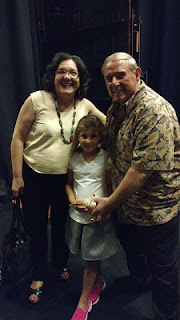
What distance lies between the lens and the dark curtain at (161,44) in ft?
8.49

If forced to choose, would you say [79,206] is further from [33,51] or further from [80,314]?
[33,51]

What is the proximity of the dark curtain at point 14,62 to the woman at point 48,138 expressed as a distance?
1.45 m

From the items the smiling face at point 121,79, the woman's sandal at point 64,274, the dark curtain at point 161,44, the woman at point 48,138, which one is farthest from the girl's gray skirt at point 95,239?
the dark curtain at point 161,44

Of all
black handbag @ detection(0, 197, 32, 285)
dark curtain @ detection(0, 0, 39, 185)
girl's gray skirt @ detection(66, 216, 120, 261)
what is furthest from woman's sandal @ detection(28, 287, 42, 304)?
dark curtain @ detection(0, 0, 39, 185)

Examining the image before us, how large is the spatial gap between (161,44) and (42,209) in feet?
6.98

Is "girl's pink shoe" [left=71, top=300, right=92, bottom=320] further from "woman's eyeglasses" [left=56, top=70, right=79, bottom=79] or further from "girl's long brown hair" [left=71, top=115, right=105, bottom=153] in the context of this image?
"woman's eyeglasses" [left=56, top=70, right=79, bottom=79]

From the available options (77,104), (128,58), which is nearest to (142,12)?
(77,104)

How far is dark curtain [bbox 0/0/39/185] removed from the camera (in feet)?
8.24

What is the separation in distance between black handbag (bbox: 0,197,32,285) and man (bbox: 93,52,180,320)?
55cm

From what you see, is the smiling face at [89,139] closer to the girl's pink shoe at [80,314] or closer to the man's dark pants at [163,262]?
the man's dark pants at [163,262]

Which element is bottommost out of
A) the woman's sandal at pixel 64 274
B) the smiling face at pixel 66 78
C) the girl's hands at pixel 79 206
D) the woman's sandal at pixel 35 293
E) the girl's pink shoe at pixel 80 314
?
the woman's sandal at pixel 64 274

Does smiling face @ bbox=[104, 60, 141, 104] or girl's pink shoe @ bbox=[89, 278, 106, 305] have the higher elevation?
smiling face @ bbox=[104, 60, 141, 104]

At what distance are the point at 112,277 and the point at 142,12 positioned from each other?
2.42 m

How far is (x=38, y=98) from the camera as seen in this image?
1.29m
